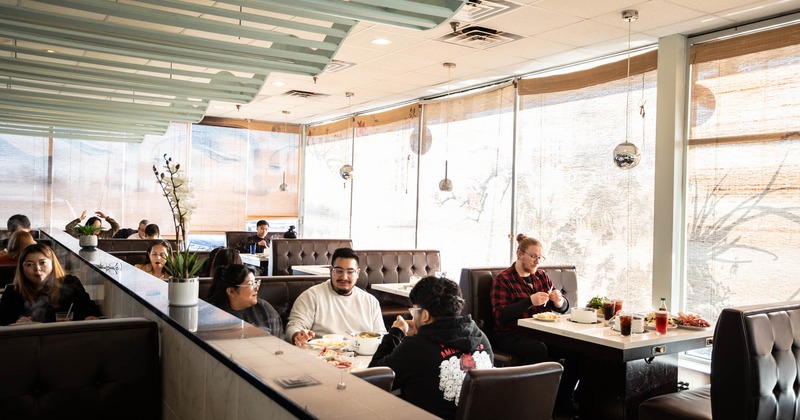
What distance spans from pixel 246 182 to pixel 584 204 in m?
7.40

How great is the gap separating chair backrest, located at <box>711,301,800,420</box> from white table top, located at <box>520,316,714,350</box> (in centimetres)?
67

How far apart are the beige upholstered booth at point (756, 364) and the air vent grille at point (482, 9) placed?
2.94 metres

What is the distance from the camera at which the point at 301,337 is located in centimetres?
358

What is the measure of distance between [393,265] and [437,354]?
186 inches

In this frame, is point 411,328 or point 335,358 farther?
point 411,328

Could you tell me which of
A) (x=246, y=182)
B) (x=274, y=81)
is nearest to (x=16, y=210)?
(x=246, y=182)

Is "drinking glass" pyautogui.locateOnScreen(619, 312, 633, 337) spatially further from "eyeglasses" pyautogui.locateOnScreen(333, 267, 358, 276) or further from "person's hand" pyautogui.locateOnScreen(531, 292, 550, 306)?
"eyeglasses" pyautogui.locateOnScreen(333, 267, 358, 276)

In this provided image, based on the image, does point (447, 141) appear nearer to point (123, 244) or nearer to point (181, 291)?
point (123, 244)

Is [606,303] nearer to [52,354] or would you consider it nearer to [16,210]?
[52,354]

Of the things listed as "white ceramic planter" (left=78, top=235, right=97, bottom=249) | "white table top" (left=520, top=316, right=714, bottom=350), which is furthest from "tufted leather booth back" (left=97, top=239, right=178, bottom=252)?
"white table top" (left=520, top=316, right=714, bottom=350)

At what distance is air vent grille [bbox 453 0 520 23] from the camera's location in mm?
5113

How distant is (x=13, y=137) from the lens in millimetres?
10531

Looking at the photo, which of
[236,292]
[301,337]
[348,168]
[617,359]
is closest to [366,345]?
[301,337]

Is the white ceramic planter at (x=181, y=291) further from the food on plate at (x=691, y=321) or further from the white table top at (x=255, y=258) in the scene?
the white table top at (x=255, y=258)
